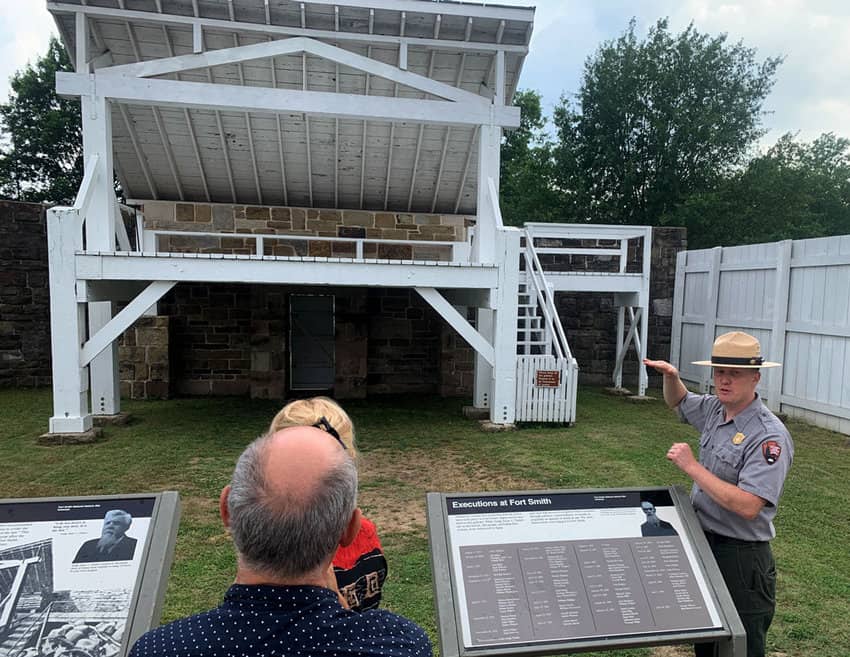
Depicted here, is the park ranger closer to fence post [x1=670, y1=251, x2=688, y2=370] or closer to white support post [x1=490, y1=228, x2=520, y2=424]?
white support post [x1=490, y1=228, x2=520, y2=424]

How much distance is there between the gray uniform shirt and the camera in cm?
218

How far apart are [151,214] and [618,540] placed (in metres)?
10.5

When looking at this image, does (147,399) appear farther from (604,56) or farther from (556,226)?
(604,56)

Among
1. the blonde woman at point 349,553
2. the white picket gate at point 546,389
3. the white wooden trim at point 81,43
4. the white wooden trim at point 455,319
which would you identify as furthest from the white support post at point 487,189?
the blonde woman at point 349,553

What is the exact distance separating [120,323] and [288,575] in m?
6.66

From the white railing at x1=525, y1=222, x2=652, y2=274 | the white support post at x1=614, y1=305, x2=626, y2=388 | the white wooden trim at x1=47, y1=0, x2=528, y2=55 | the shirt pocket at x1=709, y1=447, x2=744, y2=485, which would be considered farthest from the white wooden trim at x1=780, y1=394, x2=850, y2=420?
the shirt pocket at x1=709, y1=447, x2=744, y2=485

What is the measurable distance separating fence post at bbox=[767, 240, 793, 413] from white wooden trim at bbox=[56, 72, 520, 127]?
197 inches

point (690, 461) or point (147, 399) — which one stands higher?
point (690, 461)

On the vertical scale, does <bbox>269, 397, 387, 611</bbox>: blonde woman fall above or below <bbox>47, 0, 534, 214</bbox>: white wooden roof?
below

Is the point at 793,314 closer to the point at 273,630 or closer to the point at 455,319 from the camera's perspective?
the point at 455,319

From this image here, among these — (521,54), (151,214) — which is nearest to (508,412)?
(521,54)

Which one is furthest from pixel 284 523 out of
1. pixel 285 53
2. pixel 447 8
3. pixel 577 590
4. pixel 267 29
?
pixel 267 29

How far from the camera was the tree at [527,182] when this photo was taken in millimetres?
22719

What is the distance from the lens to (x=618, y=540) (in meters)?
2.28
